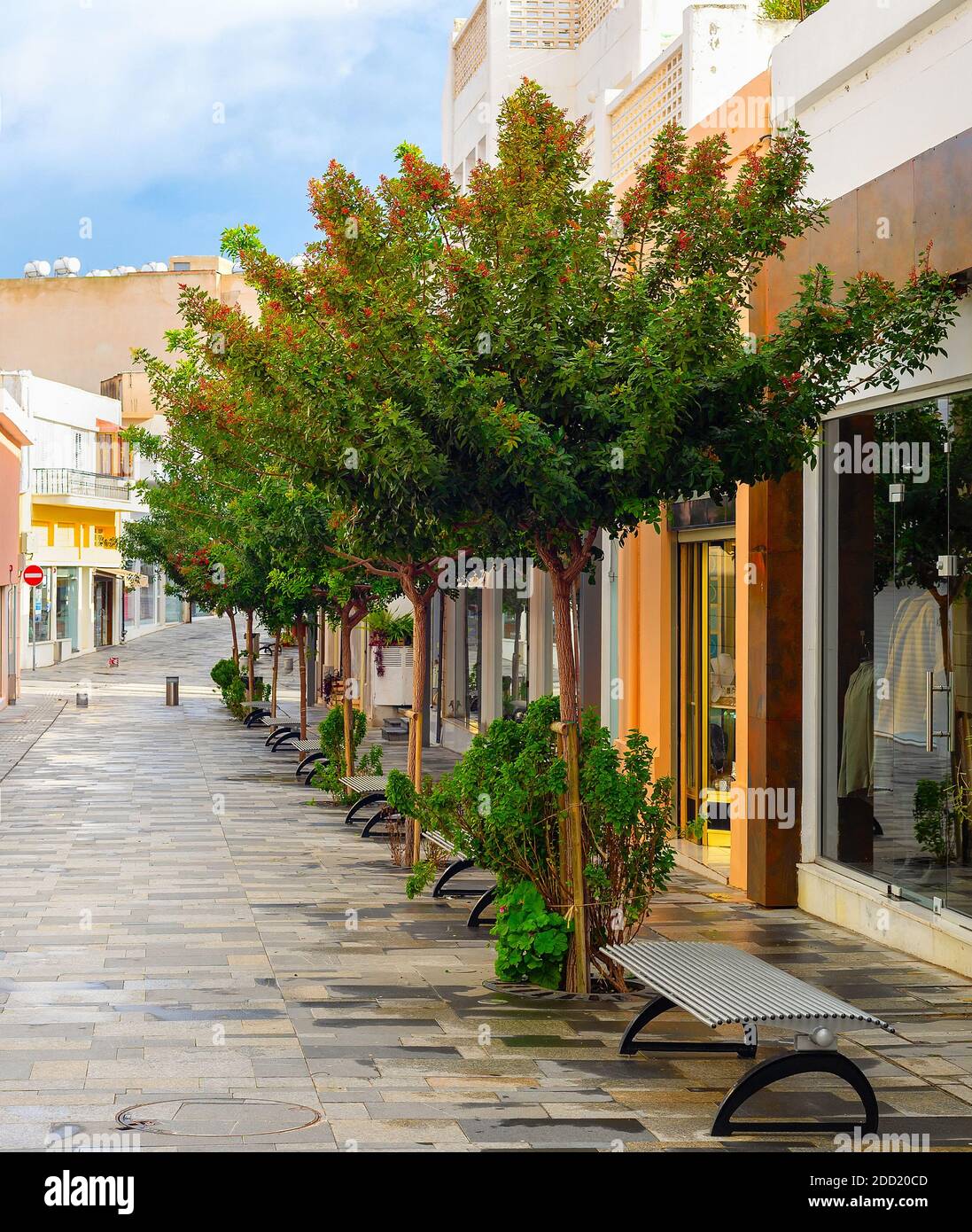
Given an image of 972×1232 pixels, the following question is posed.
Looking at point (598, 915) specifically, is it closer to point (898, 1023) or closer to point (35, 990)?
point (898, 1023)

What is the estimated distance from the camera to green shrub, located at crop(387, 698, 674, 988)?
8.42 m

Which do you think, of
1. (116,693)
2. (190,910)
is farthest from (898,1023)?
(116,693)

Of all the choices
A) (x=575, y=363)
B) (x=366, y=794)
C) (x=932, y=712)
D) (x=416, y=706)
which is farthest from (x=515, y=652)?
(x=575, y=363)

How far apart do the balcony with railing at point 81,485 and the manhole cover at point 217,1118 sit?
48936 mm

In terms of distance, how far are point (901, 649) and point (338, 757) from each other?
942cm

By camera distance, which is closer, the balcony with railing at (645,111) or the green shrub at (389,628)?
the balcony with railing at (645,111)

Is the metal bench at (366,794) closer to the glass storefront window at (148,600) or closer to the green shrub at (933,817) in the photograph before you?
the green shrub at (933,817)

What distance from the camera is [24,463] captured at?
164 ft

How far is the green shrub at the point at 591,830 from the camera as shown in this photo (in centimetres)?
842

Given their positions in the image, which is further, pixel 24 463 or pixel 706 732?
pixel 24 463

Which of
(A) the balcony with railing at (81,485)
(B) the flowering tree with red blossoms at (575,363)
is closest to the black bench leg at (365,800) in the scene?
(B) the flowering tree with red blossoms at (575,363)

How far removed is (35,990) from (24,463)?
43.8 metres

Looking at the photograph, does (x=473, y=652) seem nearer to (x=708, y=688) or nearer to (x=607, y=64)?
(x=607, y=64)

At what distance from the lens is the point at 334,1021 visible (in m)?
7.67
